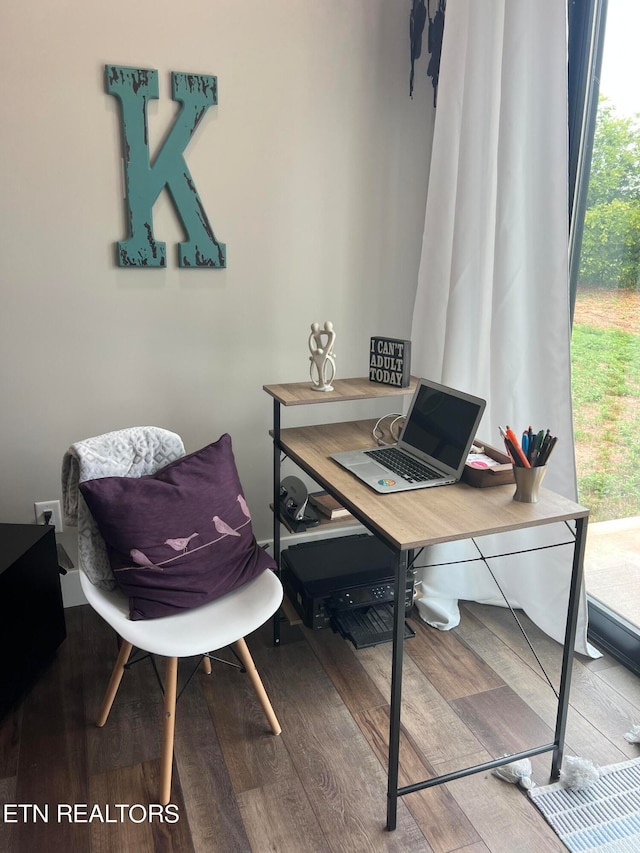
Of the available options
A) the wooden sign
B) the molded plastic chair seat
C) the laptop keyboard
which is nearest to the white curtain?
the wooden sign

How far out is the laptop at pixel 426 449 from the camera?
177 centimetres

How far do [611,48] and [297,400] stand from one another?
4.72 ft

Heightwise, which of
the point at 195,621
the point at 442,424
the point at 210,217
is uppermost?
the point at 210,217

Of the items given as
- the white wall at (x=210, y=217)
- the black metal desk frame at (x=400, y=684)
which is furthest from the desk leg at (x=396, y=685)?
the white wall at (x=210, y=217)

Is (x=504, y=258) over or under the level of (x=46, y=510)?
over

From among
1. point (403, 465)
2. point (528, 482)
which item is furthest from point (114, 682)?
point (528, 482)

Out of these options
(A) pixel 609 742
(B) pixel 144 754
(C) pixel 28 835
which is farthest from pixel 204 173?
(A) pixel 609 742

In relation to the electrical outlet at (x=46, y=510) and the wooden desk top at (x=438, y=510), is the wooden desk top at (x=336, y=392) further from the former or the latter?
the electrical outlet at (x=46, y=510)

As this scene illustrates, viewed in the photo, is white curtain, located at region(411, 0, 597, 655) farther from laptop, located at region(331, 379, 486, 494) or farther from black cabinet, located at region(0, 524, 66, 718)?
black cabinet, located at region(0, 524, 66, 718)

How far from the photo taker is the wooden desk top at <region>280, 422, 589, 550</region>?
1.48m

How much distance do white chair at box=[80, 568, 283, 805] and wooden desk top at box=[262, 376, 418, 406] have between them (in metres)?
0.55

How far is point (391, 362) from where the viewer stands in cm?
214

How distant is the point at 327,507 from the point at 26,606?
0.94 meters

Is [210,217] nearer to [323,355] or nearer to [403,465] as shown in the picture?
[323,355]
